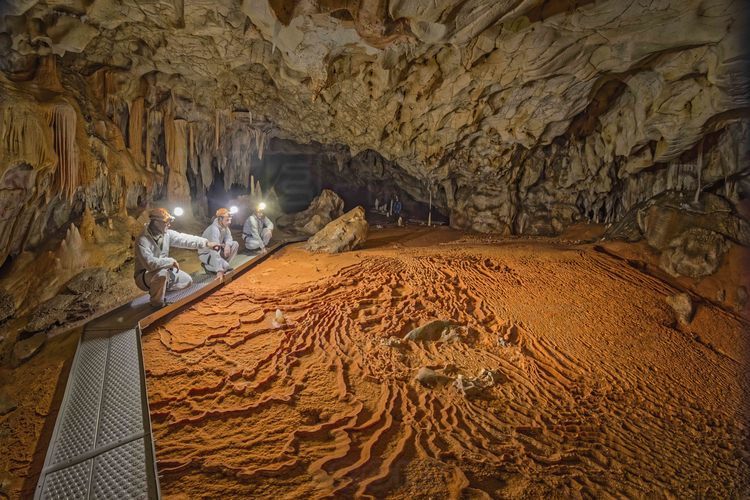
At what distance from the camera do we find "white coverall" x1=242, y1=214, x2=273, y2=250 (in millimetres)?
8945

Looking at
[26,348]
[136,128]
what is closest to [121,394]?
[26,348]

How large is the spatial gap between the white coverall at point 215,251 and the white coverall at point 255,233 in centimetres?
174

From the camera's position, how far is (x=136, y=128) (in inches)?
387

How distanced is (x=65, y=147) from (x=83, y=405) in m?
6.41

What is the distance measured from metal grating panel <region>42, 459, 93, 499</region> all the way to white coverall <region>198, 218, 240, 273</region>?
434 cm

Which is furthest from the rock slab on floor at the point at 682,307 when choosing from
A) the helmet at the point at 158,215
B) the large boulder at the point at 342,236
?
the helmet at the point at 158,215

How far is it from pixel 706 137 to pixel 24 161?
13956 mm

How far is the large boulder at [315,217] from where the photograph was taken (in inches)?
555

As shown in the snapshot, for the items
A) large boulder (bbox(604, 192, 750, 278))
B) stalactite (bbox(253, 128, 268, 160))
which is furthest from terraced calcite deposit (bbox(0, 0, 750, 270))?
large boulder (bbox(604, 192, 750, 278))

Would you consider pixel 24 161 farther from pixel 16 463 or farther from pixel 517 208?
pixel 517 208

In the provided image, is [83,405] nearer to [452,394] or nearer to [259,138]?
[452,394]

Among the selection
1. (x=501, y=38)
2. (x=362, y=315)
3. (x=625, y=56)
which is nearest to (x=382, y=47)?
(x=501, y=38)

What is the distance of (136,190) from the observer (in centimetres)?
1037

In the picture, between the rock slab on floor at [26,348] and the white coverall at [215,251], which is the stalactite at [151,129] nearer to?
the white coverall at [215,251]
